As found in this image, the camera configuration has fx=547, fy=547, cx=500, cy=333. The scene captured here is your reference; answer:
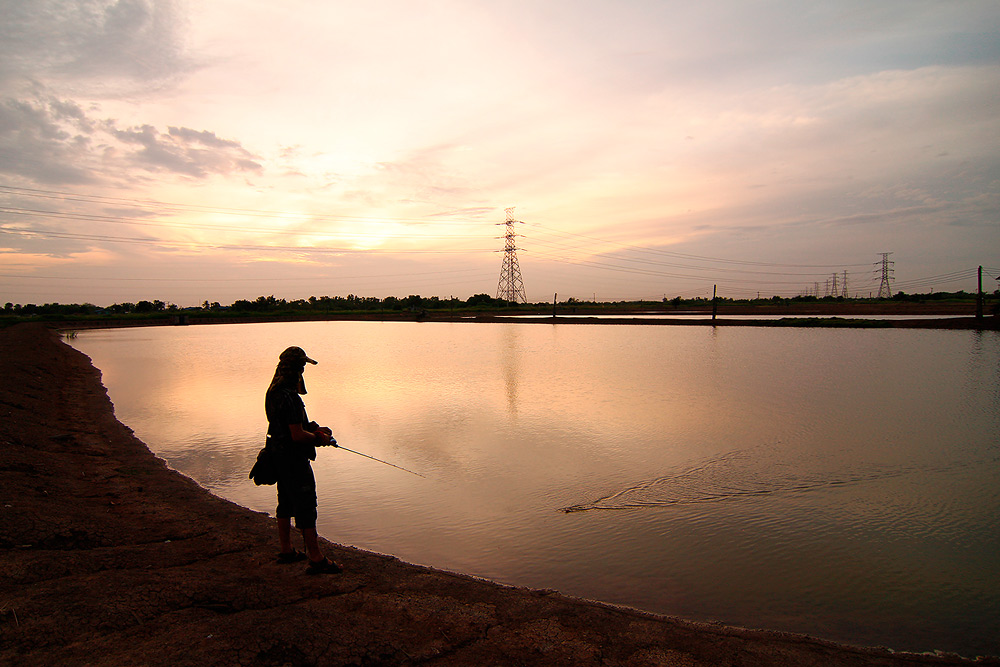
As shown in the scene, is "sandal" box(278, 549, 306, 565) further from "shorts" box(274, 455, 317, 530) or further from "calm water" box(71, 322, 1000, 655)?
"calm water" box(71, 322, 1000, 655)

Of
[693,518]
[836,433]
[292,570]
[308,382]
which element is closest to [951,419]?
[836,433]

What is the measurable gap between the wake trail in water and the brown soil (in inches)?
113

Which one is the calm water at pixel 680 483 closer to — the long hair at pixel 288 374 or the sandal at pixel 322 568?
the sandal at pixel 322 568

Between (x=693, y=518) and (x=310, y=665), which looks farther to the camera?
(x=693, y=518)

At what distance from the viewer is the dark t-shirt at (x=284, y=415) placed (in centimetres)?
464

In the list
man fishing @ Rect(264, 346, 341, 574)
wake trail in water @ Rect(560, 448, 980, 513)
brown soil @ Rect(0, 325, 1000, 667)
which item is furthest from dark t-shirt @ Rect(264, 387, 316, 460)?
wake trail in water @ Rect(560, 448, 980, 513)

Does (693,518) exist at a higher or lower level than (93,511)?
lower

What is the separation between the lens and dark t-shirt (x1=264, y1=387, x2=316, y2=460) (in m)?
4.64

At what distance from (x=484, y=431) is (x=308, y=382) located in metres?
9.62

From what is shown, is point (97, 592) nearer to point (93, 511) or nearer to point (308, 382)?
point (93, 511)

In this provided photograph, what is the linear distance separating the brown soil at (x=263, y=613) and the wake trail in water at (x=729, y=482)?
2.86 m

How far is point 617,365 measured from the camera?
21.4m

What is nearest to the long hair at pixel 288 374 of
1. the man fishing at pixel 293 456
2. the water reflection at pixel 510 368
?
the man fishing at pixel 293 456

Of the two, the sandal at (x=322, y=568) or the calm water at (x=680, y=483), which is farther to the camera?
the calm water at (x=680, y=483)
